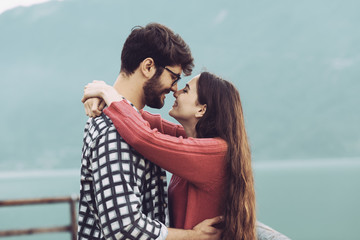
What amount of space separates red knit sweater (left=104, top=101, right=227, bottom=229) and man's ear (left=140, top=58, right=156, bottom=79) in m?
0.30

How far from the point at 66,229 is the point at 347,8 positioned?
200907mm

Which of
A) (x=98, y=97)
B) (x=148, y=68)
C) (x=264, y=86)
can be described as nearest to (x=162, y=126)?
(x=148, y=68)

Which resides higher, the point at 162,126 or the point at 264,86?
the point at 264,86

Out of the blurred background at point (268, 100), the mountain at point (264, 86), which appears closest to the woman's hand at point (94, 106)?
the blurred background at point (268, 100)

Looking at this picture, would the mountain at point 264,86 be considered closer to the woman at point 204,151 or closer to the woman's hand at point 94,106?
the woman at point 204,151

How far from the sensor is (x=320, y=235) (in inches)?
2031

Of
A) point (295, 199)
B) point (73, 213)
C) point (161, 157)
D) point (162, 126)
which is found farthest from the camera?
point (295, 199)

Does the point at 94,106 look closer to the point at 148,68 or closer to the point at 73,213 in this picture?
the point at 148,68

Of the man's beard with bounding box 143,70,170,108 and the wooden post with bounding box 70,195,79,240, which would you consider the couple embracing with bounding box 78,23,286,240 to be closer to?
the man's beard with bounding box 143,70,170,108

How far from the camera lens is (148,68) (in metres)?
2.20

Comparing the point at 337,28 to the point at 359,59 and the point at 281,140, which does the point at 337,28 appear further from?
the point at 281,140

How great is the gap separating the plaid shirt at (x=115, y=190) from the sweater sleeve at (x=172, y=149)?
42 millimetres

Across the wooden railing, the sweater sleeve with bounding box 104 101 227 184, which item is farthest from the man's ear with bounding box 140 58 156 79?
the wooden railing

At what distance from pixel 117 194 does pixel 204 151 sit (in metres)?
0.42
